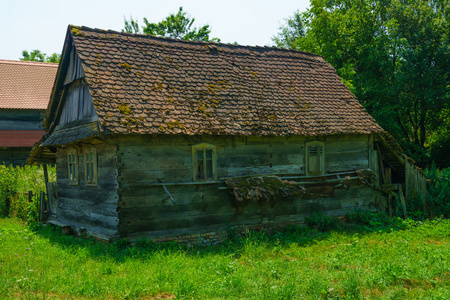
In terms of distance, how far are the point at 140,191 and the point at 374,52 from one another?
68.2ft

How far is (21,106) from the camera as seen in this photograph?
26.7 m

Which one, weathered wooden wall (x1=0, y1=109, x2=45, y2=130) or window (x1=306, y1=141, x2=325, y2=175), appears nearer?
window (x1=306, y1=141, x2=325, y2=175)

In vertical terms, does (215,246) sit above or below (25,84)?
below

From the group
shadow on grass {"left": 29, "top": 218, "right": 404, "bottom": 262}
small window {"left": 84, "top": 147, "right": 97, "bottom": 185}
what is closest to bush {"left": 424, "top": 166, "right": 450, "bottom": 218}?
shadow on grass {"left": 29, "top": 218, "right": 404, "bottom": 262}

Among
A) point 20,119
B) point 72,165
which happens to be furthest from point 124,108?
point 20,119

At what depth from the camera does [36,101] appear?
27.6 metres

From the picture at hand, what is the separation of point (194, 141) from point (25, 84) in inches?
829

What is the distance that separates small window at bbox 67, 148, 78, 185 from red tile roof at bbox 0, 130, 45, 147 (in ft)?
39.8

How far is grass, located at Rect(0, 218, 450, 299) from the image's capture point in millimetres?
7469

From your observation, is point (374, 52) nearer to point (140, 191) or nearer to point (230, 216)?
point (230, 216)

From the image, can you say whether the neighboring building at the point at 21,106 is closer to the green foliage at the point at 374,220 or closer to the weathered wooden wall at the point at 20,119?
the weathered wooden wall at the point at 20,119

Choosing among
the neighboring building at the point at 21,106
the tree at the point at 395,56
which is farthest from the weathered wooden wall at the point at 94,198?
the tree at the point at 395,56

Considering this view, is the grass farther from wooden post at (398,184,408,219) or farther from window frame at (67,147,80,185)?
wooden post at (398,184,408,219)

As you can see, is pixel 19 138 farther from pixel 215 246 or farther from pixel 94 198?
pixel 215 246
